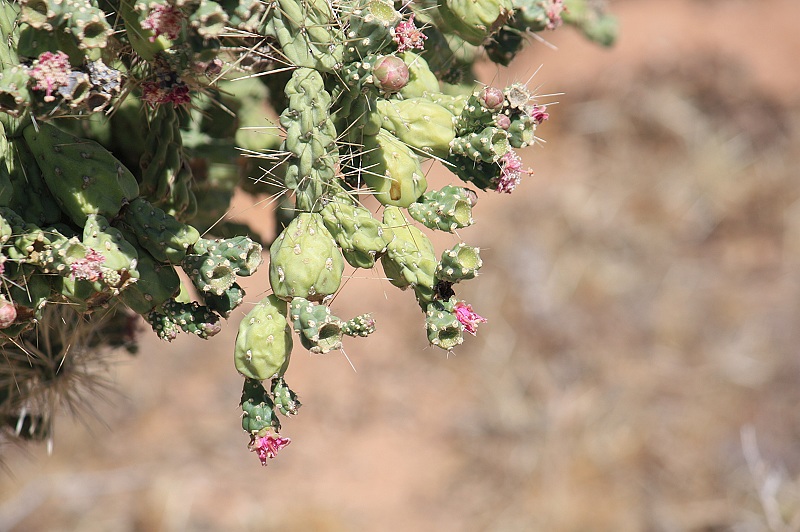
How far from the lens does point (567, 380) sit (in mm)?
5242

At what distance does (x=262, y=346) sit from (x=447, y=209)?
1.49 feet

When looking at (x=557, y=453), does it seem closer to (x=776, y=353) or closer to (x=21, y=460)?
(x=776, y=353)

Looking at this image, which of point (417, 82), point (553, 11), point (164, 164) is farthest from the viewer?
point (553, 11)

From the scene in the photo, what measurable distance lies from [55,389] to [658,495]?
12.0ft

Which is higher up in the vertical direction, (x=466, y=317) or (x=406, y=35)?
(x=406, y=35)

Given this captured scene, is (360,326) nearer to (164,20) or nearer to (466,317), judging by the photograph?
(466,317)

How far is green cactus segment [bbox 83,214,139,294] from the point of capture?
146cm

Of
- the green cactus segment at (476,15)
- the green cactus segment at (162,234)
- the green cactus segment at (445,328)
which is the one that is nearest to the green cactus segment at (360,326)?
the green cactus segment at (445,328)

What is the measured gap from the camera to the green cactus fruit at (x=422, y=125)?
1647 millimetres

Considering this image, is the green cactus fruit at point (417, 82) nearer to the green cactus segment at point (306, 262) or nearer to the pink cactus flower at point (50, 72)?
the green cactus segment at point (306, 262)

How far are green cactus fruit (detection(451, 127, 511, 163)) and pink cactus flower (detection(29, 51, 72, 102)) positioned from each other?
2.50ft

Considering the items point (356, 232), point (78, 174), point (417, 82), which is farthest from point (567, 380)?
point (78, 174)

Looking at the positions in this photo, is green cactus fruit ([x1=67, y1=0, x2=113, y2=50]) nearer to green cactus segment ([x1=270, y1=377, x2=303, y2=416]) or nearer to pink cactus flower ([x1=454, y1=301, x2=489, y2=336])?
green cactus segment ([x1=270, y1=377, x2=303, y2=416])

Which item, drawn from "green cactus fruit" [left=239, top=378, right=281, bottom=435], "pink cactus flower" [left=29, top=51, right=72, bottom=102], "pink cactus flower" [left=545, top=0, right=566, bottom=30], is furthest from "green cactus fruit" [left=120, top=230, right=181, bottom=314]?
"pink cactus flower" [left=545, top=0, right=566, bottom=30]
